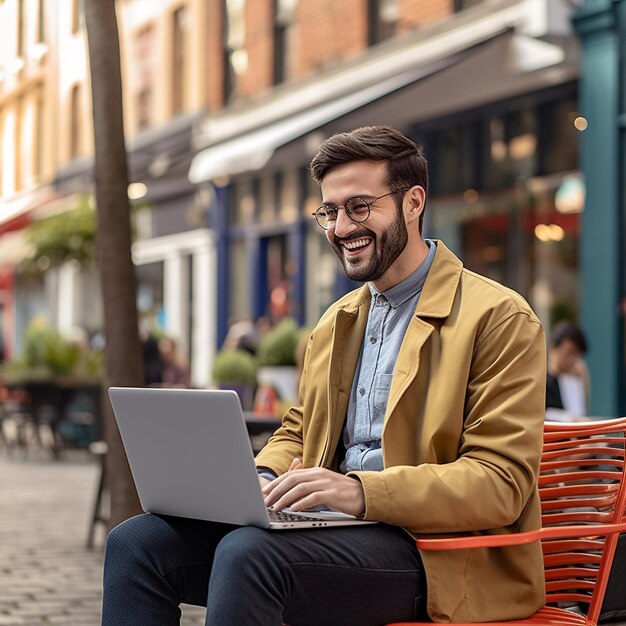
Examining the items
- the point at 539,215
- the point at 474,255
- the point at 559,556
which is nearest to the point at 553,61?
the point at 539,215

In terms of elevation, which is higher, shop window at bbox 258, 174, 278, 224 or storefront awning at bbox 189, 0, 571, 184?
storefront awning at bbox 189, 0, 571, 184

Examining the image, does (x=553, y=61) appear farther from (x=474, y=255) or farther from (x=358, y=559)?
(x=358, y=559)

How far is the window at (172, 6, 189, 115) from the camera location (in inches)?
920

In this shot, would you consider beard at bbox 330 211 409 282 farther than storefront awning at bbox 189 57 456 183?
No

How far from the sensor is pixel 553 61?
12844 millimetres

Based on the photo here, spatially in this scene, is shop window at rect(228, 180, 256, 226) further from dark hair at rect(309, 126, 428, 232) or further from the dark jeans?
the dark jeans

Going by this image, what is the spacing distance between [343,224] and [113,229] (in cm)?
400

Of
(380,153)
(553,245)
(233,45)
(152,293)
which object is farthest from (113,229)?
(152,293)

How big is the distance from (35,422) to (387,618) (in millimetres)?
13619

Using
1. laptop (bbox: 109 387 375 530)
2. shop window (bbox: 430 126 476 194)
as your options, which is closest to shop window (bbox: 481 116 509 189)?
shop window (bbox: 430 126 476 194)

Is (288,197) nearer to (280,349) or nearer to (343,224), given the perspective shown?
(280,349)

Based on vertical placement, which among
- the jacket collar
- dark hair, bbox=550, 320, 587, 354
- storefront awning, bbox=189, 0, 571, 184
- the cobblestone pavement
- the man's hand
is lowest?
the cobblestone pavement

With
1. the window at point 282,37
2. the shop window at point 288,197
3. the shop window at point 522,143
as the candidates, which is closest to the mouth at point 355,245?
the shop window at point 522,143

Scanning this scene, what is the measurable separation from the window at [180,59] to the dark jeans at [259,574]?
66.3 ft
